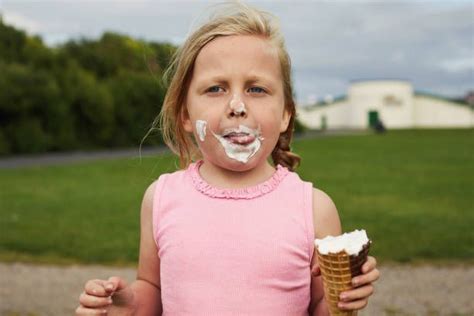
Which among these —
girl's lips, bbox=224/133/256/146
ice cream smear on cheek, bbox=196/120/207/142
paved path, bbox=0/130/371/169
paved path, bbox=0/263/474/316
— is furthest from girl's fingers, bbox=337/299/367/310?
paved path, bbox=0/130/371/169

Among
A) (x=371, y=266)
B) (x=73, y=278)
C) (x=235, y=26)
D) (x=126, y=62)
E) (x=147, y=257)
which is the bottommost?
(x=126, y=62)

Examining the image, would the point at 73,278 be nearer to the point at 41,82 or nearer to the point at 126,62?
the point at 41,82

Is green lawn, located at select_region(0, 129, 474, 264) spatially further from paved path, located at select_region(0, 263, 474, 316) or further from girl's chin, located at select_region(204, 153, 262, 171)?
girl's chin, located at select_region(204, 153, 262, 171)

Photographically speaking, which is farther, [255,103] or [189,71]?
[189,71]

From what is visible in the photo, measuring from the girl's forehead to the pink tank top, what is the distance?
40 cm

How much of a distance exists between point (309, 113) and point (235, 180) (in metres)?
78.1

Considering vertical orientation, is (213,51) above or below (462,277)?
above

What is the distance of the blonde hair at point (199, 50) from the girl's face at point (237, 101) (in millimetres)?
39

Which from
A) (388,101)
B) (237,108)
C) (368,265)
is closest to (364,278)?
(368,265)

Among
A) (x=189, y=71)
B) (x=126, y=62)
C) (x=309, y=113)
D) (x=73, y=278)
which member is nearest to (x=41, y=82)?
(x=126, y=62)

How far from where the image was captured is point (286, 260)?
2340mm

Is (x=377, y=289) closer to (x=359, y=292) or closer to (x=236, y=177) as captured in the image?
(x=236, y=177)

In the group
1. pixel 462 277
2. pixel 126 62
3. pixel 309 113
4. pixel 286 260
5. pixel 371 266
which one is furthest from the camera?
pixel 309 113

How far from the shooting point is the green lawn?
27.6 feet
